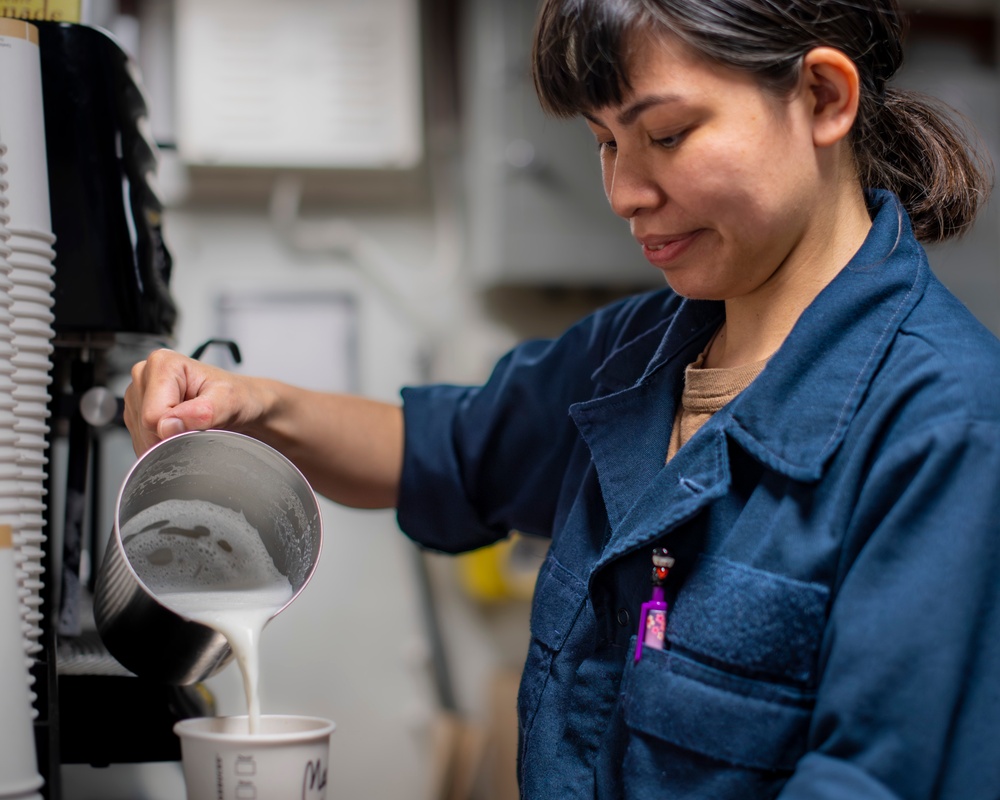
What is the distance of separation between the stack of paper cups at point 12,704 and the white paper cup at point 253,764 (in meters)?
0.11

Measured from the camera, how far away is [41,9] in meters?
1.01

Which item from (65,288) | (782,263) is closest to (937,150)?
(782,263)

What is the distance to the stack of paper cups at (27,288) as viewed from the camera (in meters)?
0.82

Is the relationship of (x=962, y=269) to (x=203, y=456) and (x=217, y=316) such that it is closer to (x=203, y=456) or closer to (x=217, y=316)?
(x=217, y=316)

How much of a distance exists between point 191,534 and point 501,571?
1.12 meters

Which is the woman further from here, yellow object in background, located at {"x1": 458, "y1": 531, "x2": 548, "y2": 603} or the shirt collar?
yellow object in background, located at {"x1": 458, "y1": 531, "x2": 548, "y2": 603}

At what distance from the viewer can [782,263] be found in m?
0.89

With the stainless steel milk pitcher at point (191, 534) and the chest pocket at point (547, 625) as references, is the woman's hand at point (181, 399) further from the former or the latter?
the chest pocket at point (547, 625)

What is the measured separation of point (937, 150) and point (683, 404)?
0.34m

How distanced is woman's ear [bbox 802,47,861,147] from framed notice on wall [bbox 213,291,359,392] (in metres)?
1.34

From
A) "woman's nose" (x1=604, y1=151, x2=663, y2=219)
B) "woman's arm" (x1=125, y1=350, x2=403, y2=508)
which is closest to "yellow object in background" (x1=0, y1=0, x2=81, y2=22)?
"woman's arm" (x1=125, y1=350, x2=403, y2=508)

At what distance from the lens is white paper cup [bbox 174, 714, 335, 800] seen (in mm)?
670

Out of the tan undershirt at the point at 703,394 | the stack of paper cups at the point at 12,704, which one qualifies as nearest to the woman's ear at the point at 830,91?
the tan undershirt at the point at 703,394

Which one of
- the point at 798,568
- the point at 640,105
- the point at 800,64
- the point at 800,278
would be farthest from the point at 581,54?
the point at 798,568
